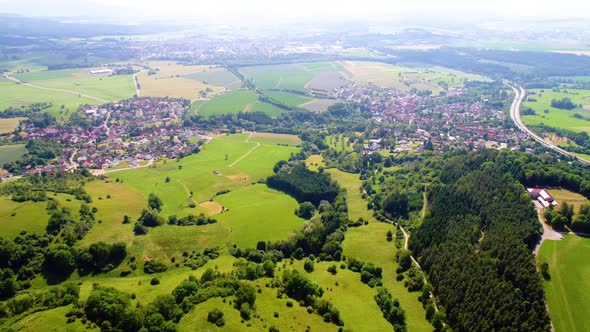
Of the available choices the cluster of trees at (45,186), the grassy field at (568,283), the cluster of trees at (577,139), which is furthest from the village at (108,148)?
the cluster of trees at (577,139)

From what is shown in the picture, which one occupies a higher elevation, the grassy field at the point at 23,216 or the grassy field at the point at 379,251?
the grassy field at the point at 23,216

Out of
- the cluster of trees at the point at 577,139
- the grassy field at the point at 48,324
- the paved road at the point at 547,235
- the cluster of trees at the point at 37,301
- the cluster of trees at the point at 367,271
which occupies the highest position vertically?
the grassy field at the point at 48,324

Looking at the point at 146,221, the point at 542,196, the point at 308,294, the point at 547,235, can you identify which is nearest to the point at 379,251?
the point at 308,294

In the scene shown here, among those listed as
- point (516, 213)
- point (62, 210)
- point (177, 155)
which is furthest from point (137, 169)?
point (516, 213)

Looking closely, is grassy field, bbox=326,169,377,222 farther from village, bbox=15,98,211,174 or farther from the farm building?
village, bbox=15,98,211,174

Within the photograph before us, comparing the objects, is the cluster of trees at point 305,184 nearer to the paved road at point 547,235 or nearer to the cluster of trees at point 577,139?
the paved road at point 547,235
